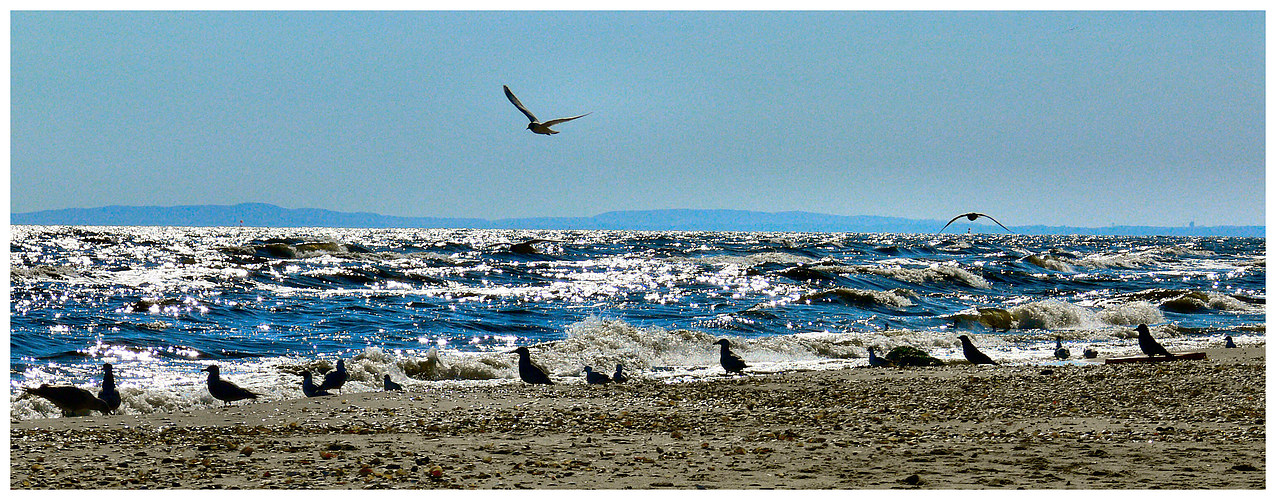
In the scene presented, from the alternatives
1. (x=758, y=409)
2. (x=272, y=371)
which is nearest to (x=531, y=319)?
(x=272, y=371)

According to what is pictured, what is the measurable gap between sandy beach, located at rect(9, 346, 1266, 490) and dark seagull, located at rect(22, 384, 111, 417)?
1.58ft

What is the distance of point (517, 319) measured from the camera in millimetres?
20969

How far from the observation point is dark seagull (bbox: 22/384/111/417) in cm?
862

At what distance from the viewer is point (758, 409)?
29.7 ft

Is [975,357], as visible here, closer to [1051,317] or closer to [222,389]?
[1051,317]

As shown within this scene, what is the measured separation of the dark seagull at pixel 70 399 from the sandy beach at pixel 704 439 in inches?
18.9

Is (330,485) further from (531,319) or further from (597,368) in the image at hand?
(531,319)

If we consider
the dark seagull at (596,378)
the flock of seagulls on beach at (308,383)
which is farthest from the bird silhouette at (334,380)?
the dark seagull at (596,378)

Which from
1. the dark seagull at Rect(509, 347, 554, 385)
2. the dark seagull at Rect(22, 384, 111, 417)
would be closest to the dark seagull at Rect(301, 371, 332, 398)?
the dark seagull at Rect(22, 384, 111, 417)

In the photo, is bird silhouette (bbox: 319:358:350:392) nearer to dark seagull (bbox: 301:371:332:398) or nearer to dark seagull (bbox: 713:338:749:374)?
dark seagull (bbox: 301:371:332:398)

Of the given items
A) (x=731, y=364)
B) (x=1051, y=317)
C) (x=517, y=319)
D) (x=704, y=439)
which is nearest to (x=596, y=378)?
(x=731, y=364)

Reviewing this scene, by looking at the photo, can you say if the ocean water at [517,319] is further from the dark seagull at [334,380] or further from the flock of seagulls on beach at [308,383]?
the dark seagull at [334,380]

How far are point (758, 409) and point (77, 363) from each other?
30.2 feet

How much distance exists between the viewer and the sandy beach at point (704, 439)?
226 inches
